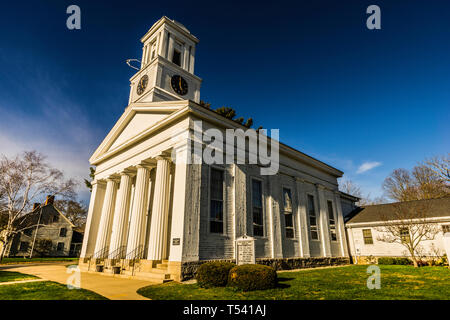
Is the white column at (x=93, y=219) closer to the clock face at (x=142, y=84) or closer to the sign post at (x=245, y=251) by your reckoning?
the clock face at (x=142, y=84)

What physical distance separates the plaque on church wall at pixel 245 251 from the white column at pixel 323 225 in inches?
468

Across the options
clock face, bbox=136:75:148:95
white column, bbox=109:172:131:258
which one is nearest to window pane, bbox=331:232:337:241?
white column, bbox=109:172:131:258

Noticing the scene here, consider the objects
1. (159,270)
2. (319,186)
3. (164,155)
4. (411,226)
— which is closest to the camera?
(159,270)

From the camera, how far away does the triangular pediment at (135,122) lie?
1666 cm

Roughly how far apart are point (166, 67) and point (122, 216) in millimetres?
15269

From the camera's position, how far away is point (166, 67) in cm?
2564

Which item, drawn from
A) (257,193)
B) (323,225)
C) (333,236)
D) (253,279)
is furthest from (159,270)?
(333,236)

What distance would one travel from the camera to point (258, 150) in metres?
18.8

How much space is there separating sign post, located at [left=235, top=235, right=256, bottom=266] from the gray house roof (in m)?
16.1

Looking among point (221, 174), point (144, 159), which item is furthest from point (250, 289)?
point (144, 159)

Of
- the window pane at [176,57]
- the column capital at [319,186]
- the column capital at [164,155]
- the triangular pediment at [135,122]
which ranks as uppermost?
the window pane at [176,57]

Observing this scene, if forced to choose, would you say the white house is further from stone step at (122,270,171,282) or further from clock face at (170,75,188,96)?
clock face at (170,75,188,96)

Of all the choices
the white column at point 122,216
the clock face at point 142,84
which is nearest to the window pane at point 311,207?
the white column at point 122,216

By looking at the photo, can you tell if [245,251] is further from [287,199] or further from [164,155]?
[287,199]
